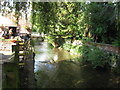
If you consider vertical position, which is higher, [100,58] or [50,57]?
[100,58]

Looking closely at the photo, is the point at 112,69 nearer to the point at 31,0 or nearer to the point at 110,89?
the point at 110,89

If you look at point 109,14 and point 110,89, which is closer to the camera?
point 110,89

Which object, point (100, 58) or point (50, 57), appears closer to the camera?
point (100, 58)

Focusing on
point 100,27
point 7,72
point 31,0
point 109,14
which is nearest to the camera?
point 7,72

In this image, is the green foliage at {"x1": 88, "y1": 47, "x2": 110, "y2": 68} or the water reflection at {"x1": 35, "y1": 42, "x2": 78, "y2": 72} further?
the water reflection at {"x1": 35, "y1": 42, "x2": 78, "y2": 72}

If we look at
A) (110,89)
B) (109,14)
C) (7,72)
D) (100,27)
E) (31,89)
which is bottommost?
(110,89)

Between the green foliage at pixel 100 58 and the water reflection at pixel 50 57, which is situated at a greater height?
the green foliage at pixel 100 58

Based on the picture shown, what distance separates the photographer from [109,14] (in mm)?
8102

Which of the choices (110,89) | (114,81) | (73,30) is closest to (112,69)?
(114,81)

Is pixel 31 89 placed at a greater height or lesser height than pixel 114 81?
Result: greater

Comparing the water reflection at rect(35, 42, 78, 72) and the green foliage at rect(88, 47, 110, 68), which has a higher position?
the green foliage at rect(88, 47, 110, 68)

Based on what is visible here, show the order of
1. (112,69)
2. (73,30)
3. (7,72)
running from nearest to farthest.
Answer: (7,72) < (112,69) < (73,30)

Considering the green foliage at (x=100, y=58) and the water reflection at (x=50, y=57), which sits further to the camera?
the water reflection at (x=50, y=57)

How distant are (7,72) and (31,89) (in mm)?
1740
